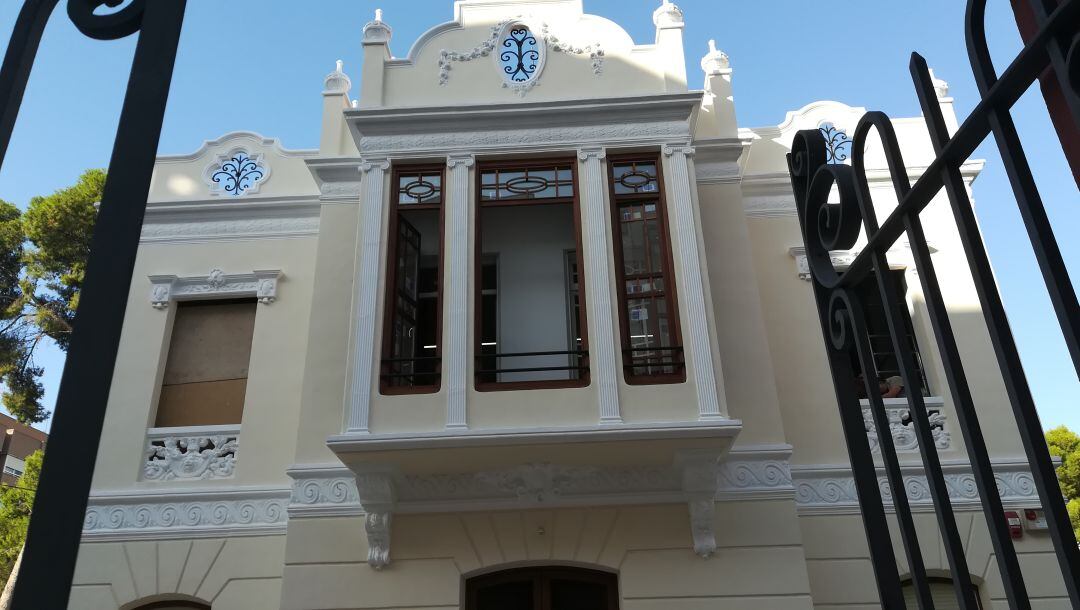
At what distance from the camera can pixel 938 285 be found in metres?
1.51

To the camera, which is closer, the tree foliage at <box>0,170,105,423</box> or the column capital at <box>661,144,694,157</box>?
the column capital at <box>661,144,694,157</box>

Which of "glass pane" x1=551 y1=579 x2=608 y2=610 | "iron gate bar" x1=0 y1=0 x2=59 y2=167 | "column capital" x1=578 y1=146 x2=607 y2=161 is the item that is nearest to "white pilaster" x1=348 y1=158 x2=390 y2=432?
"column capital" x1=578 y1=146 x2=607 y2=161

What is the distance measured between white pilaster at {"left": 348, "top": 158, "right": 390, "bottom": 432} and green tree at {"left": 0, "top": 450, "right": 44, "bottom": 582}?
7705mm

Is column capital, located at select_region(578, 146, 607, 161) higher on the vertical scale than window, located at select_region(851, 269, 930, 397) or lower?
higher

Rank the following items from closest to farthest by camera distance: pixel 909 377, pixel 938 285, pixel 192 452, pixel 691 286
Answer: pixel 938 285
pixel 909 377
pixel 691 286
pixel 192 452

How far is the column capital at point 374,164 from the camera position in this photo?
8.41 meters

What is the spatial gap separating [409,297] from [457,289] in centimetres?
85

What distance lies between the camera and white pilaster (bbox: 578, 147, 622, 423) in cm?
722

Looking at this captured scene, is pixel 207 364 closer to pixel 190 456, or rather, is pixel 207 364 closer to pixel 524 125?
pixel 190 456

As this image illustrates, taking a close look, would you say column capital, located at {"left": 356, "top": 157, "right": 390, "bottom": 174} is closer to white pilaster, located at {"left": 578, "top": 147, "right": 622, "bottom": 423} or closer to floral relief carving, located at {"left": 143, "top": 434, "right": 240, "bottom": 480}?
white pilaster, located at {"left": 578, "top": 147, "right": 622, "bottom": 423}

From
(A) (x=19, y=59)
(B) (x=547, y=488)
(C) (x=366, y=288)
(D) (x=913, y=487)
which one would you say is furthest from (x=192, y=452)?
(D) (x=913, y=487)

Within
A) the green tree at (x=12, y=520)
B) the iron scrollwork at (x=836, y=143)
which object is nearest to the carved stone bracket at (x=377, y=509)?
the iron scrollwork at (x=836, y=143)

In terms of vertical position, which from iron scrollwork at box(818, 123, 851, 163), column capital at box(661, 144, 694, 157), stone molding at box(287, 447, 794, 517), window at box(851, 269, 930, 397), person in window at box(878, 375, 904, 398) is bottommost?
stone molding at box(287, 447, 794, 517)

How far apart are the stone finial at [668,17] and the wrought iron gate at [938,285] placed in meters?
7.43
